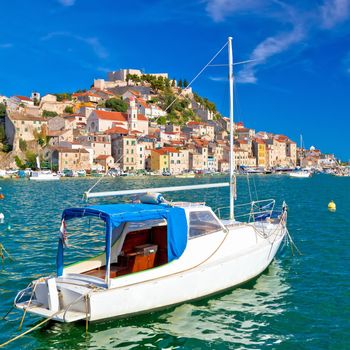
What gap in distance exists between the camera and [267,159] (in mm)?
153500

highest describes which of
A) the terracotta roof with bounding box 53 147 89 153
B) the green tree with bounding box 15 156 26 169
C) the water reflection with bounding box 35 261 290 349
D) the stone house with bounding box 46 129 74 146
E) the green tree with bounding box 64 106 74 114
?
the green tree with bounding box 64 106 74 114

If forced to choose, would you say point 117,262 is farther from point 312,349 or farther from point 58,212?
point 58,212

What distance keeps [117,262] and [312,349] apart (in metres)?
5.14

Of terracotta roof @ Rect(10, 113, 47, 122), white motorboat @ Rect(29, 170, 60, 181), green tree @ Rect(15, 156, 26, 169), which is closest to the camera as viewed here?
white motorboat @ Rect(29, 170, 60, 181)

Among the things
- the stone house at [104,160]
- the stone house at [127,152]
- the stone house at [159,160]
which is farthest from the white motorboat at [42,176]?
the stone house at [159,160]

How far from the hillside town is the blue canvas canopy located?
88.3 m

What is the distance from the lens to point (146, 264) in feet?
34.7

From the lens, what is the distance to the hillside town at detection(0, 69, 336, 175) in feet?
336

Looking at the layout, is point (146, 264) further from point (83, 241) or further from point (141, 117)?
point (141, 117)

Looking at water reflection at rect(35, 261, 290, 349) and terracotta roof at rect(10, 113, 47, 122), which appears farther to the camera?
terracotta roof at rect(10, 113, 47, 122)

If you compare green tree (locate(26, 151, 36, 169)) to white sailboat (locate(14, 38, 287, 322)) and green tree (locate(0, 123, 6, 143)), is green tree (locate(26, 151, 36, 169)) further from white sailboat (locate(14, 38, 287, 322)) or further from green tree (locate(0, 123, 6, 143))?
white sailboat (locate(14, 38, 287, 322))

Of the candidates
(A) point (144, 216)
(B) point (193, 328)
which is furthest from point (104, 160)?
(B) point (193, 328)

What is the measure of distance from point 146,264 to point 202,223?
1.95m

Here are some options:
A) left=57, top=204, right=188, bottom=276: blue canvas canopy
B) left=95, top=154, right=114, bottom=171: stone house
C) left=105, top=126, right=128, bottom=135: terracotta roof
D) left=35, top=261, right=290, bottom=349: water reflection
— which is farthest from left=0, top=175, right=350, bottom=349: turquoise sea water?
left=105, top=126, right=128, bottom=135: terracotta roof
